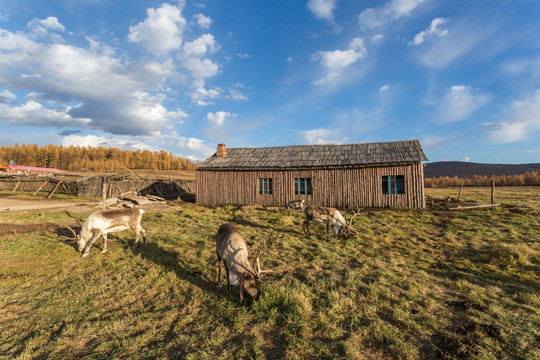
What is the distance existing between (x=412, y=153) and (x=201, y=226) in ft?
55.3

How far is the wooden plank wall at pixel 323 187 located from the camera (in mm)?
17547

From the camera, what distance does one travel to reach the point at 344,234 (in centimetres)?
1030

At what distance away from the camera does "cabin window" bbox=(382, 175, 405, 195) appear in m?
17.9

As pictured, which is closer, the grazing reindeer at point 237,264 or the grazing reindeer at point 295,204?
the grazing reindeer at point 237,264

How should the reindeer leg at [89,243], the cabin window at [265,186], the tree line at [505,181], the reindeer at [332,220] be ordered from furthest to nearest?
the tree line at [505,181] < the cabin window at [265,186] < the reindeer at [332,220] < the reindeer leg at [89,243]

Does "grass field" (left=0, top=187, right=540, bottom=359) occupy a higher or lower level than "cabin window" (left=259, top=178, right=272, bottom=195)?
lower

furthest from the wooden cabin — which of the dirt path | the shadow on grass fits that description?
the shadow on grass

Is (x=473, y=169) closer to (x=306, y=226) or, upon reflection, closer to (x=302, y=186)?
(x=302, y=186)

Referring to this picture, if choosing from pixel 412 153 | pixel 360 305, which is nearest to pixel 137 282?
pixel 360 305

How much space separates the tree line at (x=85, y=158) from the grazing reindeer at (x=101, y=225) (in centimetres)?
8966

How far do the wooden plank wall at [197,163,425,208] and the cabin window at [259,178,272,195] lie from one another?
344 millimetres

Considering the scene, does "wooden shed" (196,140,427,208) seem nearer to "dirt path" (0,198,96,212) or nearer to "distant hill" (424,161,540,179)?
"dirt path" (0,198,96,212)

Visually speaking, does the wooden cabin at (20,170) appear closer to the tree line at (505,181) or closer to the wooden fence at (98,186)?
the wooden fence at (98,186)

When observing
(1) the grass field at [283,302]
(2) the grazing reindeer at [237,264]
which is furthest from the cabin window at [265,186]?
(2) the grazing reindeer at [237,264]
